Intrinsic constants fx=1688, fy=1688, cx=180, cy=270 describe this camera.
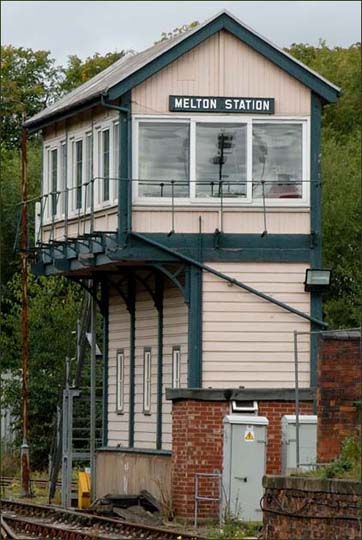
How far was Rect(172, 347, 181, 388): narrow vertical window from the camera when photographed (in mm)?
29256

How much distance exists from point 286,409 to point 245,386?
1.06 metres

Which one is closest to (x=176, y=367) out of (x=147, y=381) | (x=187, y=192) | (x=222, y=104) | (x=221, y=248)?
(x=147, y=381)

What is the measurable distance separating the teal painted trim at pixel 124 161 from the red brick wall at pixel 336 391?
28.8ft

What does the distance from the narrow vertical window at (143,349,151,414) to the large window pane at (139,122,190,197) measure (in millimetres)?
3705

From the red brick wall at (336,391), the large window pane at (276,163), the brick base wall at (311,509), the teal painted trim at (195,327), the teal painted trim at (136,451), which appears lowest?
the brick base wall at (311,509)

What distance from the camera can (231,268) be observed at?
28.5 m

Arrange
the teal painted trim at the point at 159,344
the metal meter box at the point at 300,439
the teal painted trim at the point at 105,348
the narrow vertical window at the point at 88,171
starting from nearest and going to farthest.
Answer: the metal meter box at the point at 300,439, the teal painted trim at the point at 159,344, the narrow vertical window at the point at 88,171, the teal painted trim at the point at 105,348

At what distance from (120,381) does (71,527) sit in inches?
273

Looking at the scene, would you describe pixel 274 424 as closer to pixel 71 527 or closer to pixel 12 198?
pixel 71 527

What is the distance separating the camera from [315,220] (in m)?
29.0

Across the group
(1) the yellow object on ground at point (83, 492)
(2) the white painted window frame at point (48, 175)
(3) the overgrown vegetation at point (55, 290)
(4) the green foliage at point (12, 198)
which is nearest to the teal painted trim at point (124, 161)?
(2) the white painted window frame at point (48, 175)

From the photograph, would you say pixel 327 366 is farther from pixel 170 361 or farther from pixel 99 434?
pixel 99 434

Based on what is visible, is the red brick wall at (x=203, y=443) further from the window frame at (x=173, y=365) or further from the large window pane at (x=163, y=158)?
the large window pane at (x=163, y=158)

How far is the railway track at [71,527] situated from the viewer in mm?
23938
